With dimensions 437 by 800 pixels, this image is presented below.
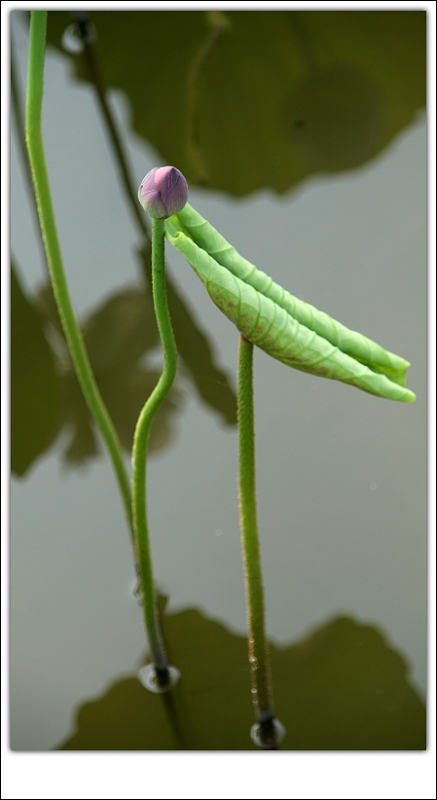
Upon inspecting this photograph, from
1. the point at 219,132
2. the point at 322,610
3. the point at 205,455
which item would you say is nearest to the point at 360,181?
the point at 219,132

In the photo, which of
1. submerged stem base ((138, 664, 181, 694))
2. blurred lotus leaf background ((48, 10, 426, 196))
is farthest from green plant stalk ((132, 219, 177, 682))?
blurred lotus leaf background ((48, 10, 426, 196))

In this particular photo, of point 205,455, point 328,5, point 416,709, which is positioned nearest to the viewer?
point 416,709

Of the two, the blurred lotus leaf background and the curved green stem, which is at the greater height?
the blurred lotus leaf background

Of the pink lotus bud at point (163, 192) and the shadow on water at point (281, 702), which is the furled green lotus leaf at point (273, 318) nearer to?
the pink lotus bud at point (163, 192)

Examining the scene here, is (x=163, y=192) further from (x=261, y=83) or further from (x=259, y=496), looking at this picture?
(x=261, y=83)

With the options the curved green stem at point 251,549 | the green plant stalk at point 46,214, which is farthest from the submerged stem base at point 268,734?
the green plant stalk at point 46,214

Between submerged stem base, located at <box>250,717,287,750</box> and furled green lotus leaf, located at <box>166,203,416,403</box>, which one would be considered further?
submerged stem base, located at <box>250,717,287,750</box>

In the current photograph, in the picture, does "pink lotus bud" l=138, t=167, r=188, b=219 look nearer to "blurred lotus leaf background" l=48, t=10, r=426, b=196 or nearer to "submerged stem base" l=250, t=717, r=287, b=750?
"submerged stem base" l=250, t=717, r=287, b=750

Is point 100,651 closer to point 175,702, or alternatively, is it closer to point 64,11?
point 175,702
